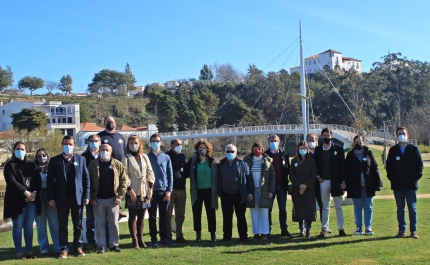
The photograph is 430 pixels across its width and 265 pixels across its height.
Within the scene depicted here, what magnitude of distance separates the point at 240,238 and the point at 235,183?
0.98 m

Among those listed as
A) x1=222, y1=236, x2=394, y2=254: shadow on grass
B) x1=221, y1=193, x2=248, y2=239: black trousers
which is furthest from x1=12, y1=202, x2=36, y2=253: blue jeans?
x1=221, y1=193, x2=248, y2=239: black trousers

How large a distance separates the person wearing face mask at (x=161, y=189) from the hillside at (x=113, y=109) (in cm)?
7621

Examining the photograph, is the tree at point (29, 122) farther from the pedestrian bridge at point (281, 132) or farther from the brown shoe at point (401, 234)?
the brown shoe at point (401, 234)

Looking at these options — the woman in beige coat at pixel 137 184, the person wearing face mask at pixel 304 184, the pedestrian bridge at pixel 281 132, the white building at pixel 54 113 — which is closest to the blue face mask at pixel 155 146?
the woman in beige coat at pixel 137 184

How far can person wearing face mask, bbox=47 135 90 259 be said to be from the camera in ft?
23.7

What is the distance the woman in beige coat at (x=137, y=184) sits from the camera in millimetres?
7656

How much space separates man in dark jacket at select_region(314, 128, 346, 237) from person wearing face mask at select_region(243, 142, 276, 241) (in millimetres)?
825

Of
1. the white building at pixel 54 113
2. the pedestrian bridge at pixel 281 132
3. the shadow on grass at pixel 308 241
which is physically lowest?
the shadow on grass at pixel 308 241

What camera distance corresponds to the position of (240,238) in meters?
8.39

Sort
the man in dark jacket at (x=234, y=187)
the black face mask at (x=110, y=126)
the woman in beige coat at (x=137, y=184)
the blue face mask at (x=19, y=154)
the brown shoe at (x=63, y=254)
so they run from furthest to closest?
the man in dark jacket at (x=234, y=187), the black face mask at (x=110, y=126), the woman in beige coat at (x=137, y=184), the blue face mask at (x=19, y=154), the brown shoe at (x=63, y=254)

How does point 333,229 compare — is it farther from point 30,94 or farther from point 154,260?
point 30,94

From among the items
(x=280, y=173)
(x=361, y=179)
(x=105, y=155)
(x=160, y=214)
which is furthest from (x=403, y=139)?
(x=105, y=155)

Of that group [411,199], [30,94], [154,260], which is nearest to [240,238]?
[154,260]

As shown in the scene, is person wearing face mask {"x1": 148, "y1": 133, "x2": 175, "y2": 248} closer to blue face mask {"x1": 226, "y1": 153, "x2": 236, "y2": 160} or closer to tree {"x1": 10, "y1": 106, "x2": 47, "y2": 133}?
blue face mask {"x1": 226, "y1": 153, "x2": 236, "y2": 160}
